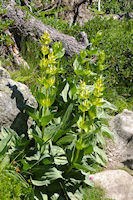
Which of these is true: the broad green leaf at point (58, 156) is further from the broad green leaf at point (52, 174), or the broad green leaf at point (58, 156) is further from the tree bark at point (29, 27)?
the tree bark at point (29, 27)

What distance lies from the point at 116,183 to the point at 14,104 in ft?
7.55

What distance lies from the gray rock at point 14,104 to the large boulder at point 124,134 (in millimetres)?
2303

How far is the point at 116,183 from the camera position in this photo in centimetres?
430

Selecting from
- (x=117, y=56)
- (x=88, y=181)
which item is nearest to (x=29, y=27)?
(x=117, y=56)

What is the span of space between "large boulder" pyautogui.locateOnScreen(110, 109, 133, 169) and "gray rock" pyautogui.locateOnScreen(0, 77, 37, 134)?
7.55 feet

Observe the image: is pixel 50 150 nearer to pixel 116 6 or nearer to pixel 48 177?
pixel 48 177

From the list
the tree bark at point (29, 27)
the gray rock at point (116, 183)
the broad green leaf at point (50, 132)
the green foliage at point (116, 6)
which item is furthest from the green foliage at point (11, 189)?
the green foliage at point (116, 6)

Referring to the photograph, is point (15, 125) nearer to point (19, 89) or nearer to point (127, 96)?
point (19, 89)

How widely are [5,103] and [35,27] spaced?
3.94m

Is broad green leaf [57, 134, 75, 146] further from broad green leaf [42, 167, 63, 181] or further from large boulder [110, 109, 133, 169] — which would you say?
large boulder [110, 109, 133, 169]

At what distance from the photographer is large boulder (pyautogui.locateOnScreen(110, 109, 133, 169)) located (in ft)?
17.1

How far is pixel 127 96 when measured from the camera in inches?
291

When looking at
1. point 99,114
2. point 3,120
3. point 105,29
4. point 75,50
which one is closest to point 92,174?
point 99,114

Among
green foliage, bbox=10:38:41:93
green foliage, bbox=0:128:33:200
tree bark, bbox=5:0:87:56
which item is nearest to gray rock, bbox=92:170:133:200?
green foliage, bbox=0:128:33:200
